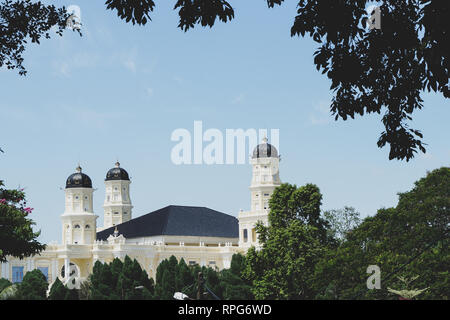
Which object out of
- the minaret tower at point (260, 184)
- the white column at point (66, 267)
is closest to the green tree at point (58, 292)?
the white column at point (66, 267)

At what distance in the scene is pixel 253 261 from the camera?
4919cm

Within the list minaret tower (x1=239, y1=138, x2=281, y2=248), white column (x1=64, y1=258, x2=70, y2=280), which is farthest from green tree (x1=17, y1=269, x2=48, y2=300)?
minaret tower (x1=239, y1=138, x2=281, y2=248)

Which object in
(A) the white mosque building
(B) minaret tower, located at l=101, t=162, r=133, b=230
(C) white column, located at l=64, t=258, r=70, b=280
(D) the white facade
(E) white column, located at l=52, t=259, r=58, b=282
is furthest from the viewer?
(D) the white facade

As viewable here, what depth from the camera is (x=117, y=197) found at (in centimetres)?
12800

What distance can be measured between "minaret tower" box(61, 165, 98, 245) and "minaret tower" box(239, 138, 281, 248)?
21.7 meters

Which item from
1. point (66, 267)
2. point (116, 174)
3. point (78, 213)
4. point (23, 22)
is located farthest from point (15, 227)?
point (116, 174)

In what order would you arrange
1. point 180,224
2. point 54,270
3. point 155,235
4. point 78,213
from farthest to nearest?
point 180,224 → point 155,235 → point 78,213 → point 54,270

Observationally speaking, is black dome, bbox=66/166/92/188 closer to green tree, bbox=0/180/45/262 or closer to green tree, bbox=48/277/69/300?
green tree, bbox=48/277/69/300

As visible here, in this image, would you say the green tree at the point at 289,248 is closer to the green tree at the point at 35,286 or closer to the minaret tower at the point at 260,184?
the green tree at the point at 35,286

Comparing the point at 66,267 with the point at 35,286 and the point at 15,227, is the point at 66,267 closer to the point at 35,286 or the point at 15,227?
the point at 35,286

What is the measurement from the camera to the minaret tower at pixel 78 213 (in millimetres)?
104188

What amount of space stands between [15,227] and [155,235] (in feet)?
264

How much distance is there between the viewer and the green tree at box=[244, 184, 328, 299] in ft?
157
